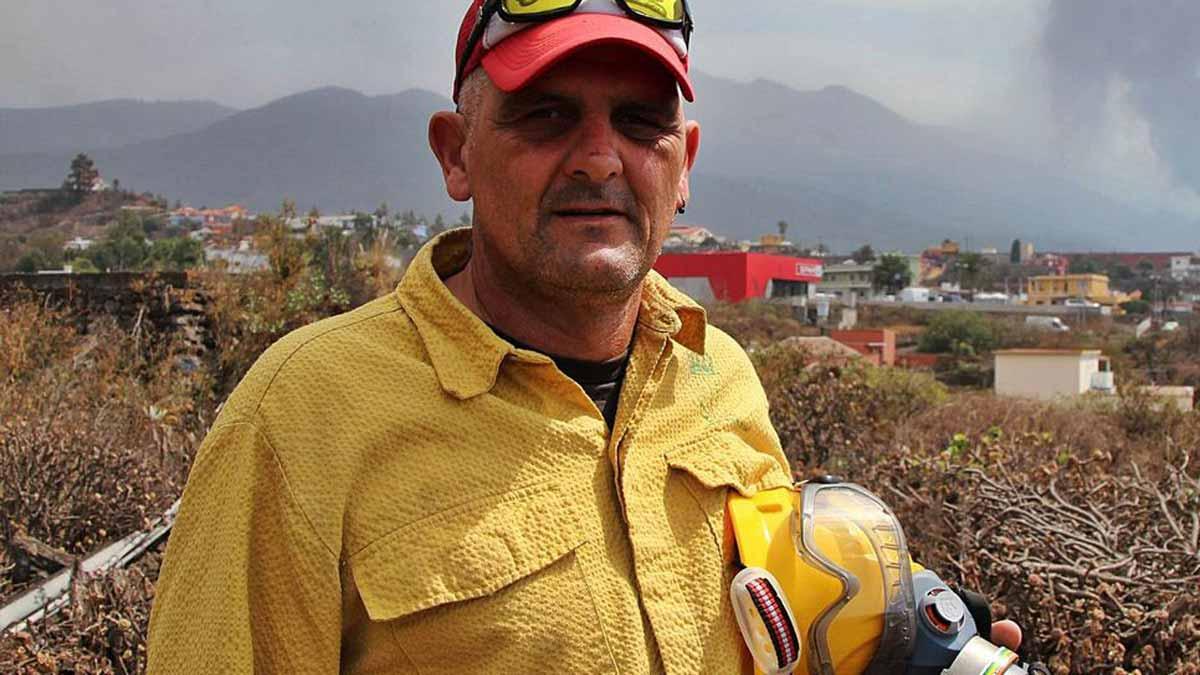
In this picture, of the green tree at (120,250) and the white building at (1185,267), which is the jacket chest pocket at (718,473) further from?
the white building at (1185,267)

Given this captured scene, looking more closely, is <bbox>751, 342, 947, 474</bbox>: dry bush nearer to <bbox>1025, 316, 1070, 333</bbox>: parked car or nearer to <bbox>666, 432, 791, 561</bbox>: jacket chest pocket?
<bbox>666, 432, 791, 561</bbox>: jacket chest pocket

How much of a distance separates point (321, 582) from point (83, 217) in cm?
12504

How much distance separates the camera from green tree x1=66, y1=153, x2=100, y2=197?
10612cm

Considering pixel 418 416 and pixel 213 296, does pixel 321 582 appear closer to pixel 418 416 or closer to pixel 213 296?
pixel 418 416

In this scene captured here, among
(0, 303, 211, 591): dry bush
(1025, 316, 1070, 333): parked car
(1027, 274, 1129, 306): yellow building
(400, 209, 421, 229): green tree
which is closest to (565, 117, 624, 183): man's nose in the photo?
(0, 303, 211, 591): dry bush

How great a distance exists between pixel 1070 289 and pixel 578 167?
386 feet

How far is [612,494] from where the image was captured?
1.62 meters

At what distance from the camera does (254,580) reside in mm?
1428

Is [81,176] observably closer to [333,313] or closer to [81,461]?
[333,313]

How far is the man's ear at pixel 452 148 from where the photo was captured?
1.76m

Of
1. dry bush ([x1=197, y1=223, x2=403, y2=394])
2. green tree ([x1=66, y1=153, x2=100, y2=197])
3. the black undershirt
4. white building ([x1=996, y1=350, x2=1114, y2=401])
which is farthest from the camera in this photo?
green tree ([x1=66, y1=153, x2=100, y2=197])

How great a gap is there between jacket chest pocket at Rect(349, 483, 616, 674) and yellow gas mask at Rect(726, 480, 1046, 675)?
23 cm

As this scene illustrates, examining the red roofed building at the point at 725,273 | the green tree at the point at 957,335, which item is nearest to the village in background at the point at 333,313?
the green tree at the point at 957,335

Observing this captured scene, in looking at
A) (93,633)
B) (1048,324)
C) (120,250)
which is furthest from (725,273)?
(93,633)
